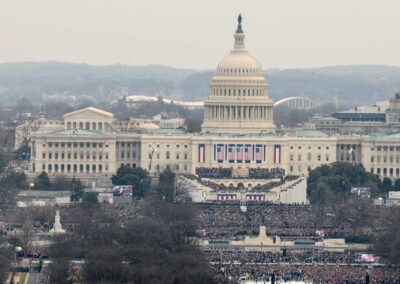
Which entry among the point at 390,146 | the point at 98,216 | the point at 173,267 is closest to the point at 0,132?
the point at 390,146

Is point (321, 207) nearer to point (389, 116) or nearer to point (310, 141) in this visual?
point (310, 141)

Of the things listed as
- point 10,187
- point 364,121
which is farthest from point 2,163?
point 364,121

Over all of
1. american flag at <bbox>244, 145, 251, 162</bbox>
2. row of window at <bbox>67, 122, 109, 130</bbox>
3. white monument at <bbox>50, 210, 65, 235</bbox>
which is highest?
row of window at <bbox>67, 122, 109, 130</bbox>

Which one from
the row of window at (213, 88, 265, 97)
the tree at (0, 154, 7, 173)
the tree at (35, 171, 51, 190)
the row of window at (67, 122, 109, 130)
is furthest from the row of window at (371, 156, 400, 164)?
the tree at (0, 154, 7, 173)

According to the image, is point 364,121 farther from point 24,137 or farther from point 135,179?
point 135,179

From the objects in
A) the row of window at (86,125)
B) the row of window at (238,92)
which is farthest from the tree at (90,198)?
Result: the row of window at (238,92)

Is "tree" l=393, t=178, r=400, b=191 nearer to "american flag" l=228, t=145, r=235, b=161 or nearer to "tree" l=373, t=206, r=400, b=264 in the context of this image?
"american flag" l=228, t=145, r=235, b=161
